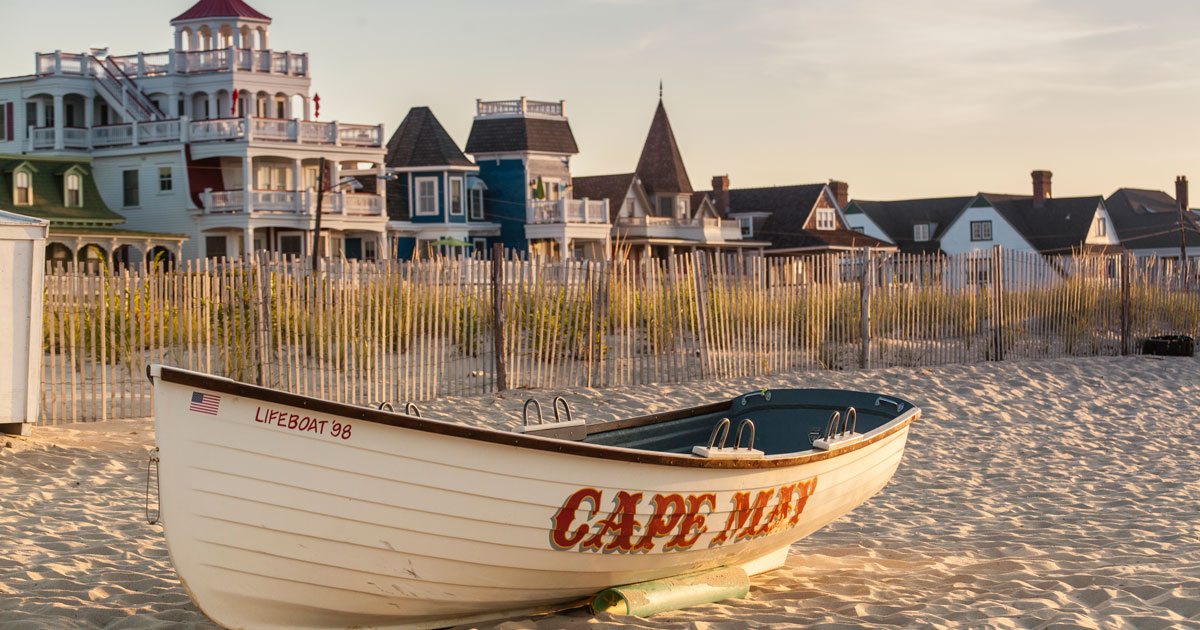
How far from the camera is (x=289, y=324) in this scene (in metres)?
14.7

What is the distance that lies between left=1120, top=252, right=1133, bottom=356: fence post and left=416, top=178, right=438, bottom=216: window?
30.0 metres

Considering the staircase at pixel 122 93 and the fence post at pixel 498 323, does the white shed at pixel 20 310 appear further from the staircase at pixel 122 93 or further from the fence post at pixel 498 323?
the staircase at pixel 122 93

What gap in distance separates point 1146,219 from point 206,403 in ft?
259

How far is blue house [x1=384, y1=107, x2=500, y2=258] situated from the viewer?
49656mm

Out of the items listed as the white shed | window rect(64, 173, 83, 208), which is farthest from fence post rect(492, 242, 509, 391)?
window rect(64, 173, 83, 208)

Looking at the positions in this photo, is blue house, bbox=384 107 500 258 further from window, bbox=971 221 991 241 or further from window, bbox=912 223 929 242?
window, bbox=912 223 929 242

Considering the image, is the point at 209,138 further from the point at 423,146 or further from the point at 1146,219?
the point at 1146,219

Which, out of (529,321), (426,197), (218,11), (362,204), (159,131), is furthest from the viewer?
(426,197)

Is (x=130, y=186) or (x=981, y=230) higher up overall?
(x=130, y=186)

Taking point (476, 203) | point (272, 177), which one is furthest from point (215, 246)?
point (476, 203)

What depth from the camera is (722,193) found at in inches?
2628

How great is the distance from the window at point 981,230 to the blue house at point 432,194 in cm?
2974

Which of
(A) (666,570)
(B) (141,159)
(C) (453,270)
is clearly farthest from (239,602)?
(B) (141,159)

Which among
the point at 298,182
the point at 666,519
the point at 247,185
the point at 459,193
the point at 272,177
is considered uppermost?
the point at 272,177
